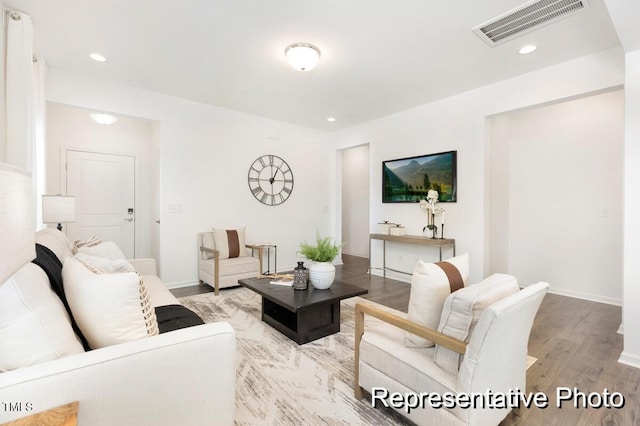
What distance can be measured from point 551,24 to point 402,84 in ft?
4.99

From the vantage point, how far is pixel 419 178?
176 inches

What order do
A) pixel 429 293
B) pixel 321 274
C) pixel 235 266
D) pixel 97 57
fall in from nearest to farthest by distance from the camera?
pixel 429 293 → pixel 321 274 → pixel 97 57 → pixel 235 266

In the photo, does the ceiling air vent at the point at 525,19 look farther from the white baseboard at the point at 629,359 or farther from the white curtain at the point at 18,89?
the white curtain at the point at 18,89

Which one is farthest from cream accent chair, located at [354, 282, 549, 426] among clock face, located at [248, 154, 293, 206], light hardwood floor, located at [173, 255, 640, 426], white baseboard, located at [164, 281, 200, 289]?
clock face, located at [248, 154, 293, 206]

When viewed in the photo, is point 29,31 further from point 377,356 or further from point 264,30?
point 377,356

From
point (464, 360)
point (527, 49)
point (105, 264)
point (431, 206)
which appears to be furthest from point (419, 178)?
point (105, 264)

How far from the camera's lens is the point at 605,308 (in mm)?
3424

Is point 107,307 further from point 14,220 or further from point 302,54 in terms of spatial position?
point 302,54

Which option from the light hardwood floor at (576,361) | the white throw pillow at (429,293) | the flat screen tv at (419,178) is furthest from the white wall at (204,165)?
the white throw pillow at (429,293)

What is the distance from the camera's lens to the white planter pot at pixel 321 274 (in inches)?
104

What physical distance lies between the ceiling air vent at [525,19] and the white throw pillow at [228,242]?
372cm

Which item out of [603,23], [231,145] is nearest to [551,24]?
[603,23]

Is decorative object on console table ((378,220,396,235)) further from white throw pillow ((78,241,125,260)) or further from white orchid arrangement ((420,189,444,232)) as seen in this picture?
white throw pillow ((78,241,125,260))

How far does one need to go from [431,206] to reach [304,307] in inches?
107
